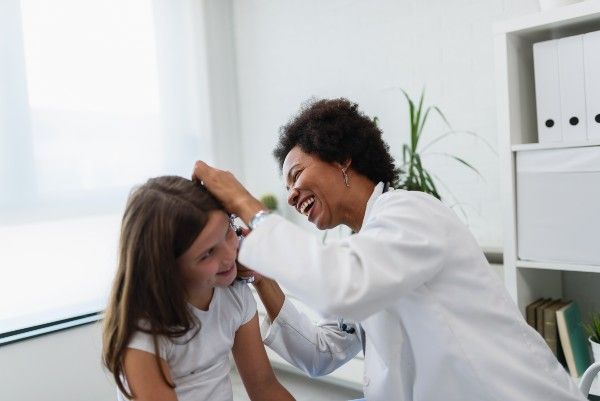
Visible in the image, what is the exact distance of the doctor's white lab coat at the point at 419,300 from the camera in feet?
3.11

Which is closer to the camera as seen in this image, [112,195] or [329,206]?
[329,206]

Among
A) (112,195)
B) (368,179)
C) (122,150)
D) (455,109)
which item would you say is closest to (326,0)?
(455,109)

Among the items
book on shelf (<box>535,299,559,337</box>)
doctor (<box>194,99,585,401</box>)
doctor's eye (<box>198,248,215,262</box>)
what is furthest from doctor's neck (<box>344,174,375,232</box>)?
book on shelf (<box>535,299,559,337</box>)

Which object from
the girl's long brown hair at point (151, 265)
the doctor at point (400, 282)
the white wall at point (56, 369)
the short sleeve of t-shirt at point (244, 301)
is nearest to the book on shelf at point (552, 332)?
the doctor at point (400, 282)

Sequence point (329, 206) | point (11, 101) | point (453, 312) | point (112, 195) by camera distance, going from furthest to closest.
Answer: point (112, 195)
point (11, 101)
point (329, 206)
point (453, 312)

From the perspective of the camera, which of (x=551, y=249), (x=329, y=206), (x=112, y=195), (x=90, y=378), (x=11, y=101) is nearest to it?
(x=329, y=206)

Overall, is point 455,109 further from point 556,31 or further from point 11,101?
point 11,101

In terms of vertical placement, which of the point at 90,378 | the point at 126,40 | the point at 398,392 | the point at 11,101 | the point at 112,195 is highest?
the point at 126,40

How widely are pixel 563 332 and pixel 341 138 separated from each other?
1.14 meters

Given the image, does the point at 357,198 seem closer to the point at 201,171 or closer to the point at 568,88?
the point at 201,171

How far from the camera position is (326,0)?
3.08 meters

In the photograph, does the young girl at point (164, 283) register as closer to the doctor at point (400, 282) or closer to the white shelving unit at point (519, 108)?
the doctor at point (400, 282)

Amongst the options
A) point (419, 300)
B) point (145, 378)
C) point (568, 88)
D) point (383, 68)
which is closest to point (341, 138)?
point (419, 300)

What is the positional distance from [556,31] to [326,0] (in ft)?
5.13
